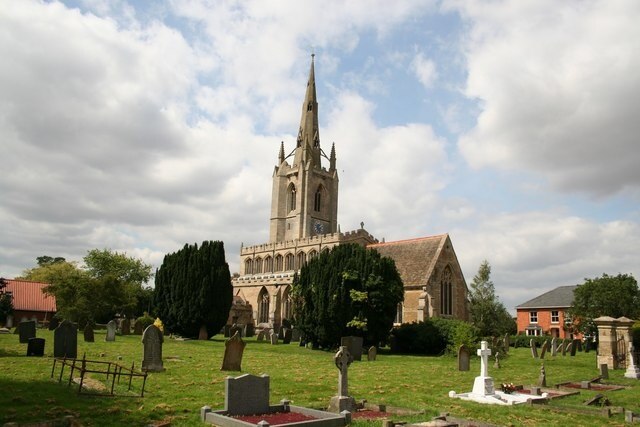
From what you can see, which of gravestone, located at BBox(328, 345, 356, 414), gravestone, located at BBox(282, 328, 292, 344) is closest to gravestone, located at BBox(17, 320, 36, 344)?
gravestone, located at BBox(282, 328, 292, 344)

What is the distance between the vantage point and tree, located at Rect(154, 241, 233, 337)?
33531 mm

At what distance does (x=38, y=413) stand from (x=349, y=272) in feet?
68.2

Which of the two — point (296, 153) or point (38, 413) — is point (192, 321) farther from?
point (296, 153)

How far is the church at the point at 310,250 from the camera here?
41.3m

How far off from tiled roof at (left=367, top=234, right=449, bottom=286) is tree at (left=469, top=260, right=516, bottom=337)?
28.6 ft

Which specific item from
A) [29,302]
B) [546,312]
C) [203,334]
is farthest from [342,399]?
[546,312]

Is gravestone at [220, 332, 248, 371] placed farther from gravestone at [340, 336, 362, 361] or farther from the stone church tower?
the stone church tower

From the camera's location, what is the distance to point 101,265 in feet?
198

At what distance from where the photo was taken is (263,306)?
2085 inches

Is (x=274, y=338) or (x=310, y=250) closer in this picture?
(x=274, y=338)

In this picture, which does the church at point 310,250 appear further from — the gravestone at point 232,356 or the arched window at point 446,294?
the gravestone at point 232,356

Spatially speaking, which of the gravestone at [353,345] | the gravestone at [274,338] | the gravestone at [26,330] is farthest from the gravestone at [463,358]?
the gravestone at [26,330]

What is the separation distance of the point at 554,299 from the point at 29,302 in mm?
51403

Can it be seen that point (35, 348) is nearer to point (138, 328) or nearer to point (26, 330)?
point (26, 330)
